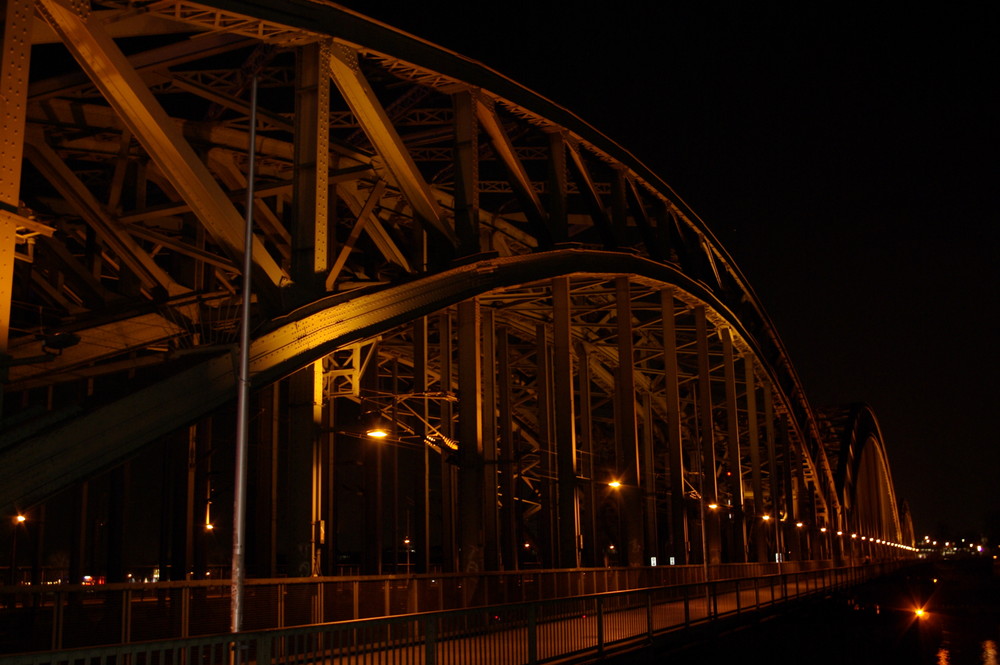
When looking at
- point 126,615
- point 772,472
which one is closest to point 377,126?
point 126,615

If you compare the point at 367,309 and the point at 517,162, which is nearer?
the point at 367,309

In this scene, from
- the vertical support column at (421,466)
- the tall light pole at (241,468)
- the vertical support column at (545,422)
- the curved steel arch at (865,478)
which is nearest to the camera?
the tall light pole at (241,468)

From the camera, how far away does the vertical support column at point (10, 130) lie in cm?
1157

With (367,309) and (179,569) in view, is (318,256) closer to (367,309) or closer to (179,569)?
(367,309)

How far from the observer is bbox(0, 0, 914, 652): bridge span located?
1416cm

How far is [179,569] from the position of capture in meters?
27.3

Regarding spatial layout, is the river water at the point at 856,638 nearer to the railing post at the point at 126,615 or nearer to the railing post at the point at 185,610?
the railing post at the point at 185,610

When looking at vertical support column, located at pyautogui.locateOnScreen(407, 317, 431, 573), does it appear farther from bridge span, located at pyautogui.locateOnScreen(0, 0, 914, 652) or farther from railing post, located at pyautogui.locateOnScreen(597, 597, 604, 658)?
railing post, located at pyautogui.locateOnScreen(597, 597, 604, 658)

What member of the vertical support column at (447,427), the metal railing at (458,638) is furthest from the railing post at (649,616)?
the vertical support column at (447,427)

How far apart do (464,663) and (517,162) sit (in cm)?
1362

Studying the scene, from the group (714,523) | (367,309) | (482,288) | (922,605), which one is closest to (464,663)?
(367,309)

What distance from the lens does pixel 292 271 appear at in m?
16.2

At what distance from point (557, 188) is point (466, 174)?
16.2 ft

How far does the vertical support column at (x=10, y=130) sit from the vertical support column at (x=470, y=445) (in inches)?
464
